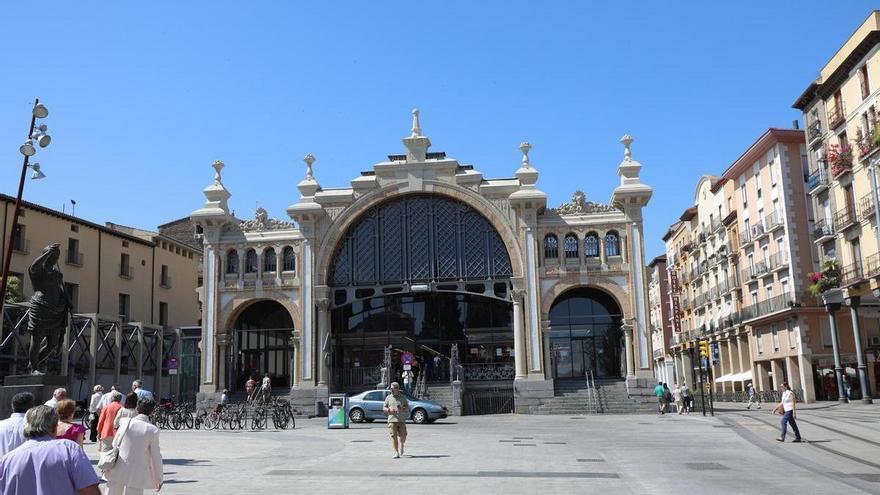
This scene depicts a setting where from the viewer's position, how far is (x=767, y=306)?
1884 inches

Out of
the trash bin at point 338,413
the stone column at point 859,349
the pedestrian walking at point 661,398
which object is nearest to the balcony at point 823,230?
the stone column at point 859,349

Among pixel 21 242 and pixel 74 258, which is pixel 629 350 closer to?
pixel 74 258

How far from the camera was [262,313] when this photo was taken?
4141 cm

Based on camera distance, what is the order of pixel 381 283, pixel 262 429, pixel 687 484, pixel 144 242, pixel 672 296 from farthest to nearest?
pixel 672 296 < pixel 144 242 < pixel 381 283 < pixel 262 429 < pixel 687 484

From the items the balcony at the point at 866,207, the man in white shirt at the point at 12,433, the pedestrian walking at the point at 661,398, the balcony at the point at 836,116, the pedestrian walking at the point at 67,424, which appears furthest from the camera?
the balcony at the point at 836,116

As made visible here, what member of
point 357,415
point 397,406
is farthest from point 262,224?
point 397,406

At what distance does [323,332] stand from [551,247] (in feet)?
Answer: 39.3

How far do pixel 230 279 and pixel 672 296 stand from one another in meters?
44.4

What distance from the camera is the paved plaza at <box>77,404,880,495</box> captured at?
12.0m

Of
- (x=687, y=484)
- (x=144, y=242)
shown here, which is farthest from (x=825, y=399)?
(x=144, y=242)

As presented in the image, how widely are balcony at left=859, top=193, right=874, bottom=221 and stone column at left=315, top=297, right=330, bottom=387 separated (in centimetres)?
2544

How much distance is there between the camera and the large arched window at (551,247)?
123 ft

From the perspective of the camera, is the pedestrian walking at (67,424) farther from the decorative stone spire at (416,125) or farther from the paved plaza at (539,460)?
the decorative stone spire at (416,125)

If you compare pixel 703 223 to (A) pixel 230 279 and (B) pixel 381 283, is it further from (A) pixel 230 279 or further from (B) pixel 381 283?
(A) pixel 230 279
